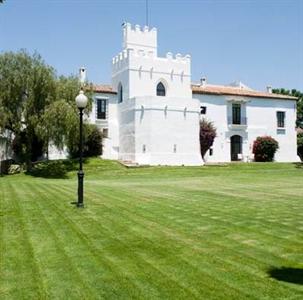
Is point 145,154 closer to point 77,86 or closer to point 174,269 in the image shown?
point 77,86

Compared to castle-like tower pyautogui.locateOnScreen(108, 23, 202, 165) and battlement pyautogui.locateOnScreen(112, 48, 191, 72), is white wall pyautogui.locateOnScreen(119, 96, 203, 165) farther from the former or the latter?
battlement pyautogui.locateOnScreen(112, 48, 191, 72)

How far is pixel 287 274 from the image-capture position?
5848 mm

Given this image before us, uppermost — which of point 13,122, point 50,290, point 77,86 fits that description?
point 77,86

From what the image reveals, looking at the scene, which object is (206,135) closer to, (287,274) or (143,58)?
(143,58)

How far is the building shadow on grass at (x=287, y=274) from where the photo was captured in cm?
563

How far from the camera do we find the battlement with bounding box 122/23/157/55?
4534 centimetres

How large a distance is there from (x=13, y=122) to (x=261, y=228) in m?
27.7

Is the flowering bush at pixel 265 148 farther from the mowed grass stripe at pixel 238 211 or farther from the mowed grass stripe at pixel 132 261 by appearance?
the mowed grass stripe at pixel 132 261

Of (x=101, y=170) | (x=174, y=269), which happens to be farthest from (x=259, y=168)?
(x=174, y=269)

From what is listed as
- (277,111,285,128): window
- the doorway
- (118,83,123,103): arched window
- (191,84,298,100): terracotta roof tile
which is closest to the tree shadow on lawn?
(118,83,123,103): arched window

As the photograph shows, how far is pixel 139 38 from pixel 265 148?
1702 cm

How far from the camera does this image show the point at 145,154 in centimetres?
3894

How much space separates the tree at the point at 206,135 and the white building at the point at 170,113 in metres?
1.75

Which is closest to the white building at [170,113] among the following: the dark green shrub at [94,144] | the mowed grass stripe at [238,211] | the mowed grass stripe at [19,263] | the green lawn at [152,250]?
the dark green shrub at [94,144]
